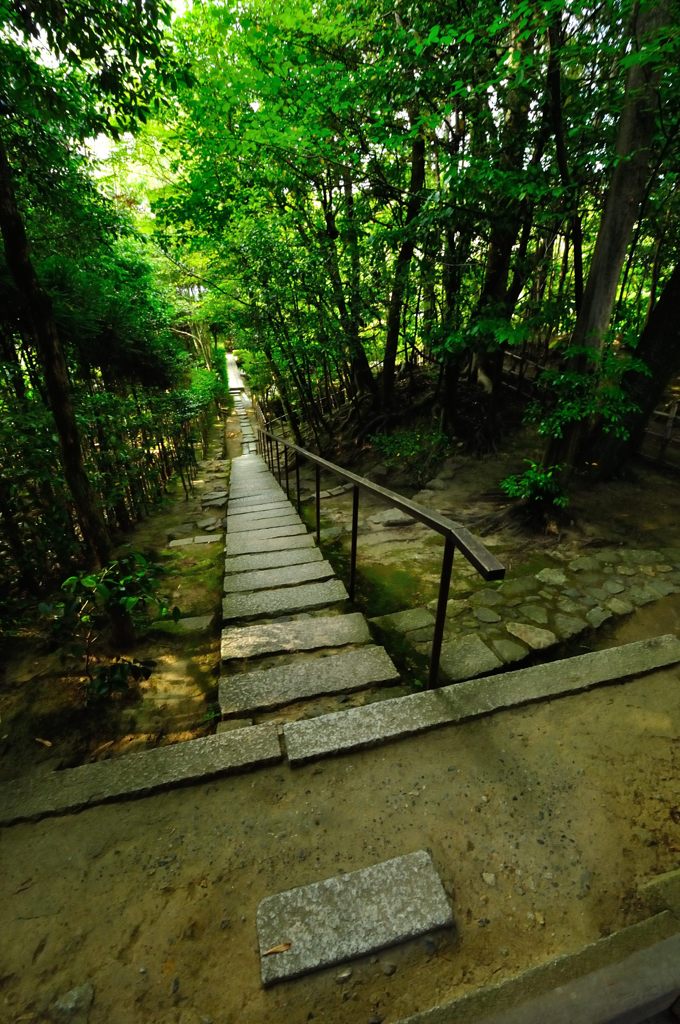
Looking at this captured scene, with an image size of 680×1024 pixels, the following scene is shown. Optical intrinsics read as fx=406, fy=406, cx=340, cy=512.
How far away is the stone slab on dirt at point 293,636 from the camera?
8.84ft

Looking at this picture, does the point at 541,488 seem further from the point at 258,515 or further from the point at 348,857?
the point at 348,857

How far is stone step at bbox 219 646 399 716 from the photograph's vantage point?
2.26 meters

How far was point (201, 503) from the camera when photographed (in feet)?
24.9

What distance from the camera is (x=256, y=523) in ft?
18.1

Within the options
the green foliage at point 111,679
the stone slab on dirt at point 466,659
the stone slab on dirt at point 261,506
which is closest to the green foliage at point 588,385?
the stone slab on dirt at point 466,659

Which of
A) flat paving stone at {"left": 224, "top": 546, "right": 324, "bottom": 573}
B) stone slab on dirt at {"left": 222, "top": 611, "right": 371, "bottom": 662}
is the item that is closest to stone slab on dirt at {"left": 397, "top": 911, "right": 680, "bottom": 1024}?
stone slab on dirt at {"left": 222, "top": 611, "right": 371, "bottom": 662}

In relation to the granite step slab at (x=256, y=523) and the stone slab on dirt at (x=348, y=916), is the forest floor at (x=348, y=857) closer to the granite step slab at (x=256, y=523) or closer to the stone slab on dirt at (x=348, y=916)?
the stone slab on dirt at (x=348, y=916)

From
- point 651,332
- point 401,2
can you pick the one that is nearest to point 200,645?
point 651,332

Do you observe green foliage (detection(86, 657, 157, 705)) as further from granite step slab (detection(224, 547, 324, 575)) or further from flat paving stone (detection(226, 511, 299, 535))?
flat paving stone (detection(226, 511, 299, 535))

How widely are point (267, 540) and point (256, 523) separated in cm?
92

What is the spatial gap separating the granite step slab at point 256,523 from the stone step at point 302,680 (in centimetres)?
281

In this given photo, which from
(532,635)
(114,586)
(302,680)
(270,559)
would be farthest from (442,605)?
(270,559)

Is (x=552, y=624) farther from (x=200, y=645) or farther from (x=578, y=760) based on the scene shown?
(x=200, y=645)

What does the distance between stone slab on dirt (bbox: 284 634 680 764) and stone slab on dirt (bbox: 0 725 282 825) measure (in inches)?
7.6
